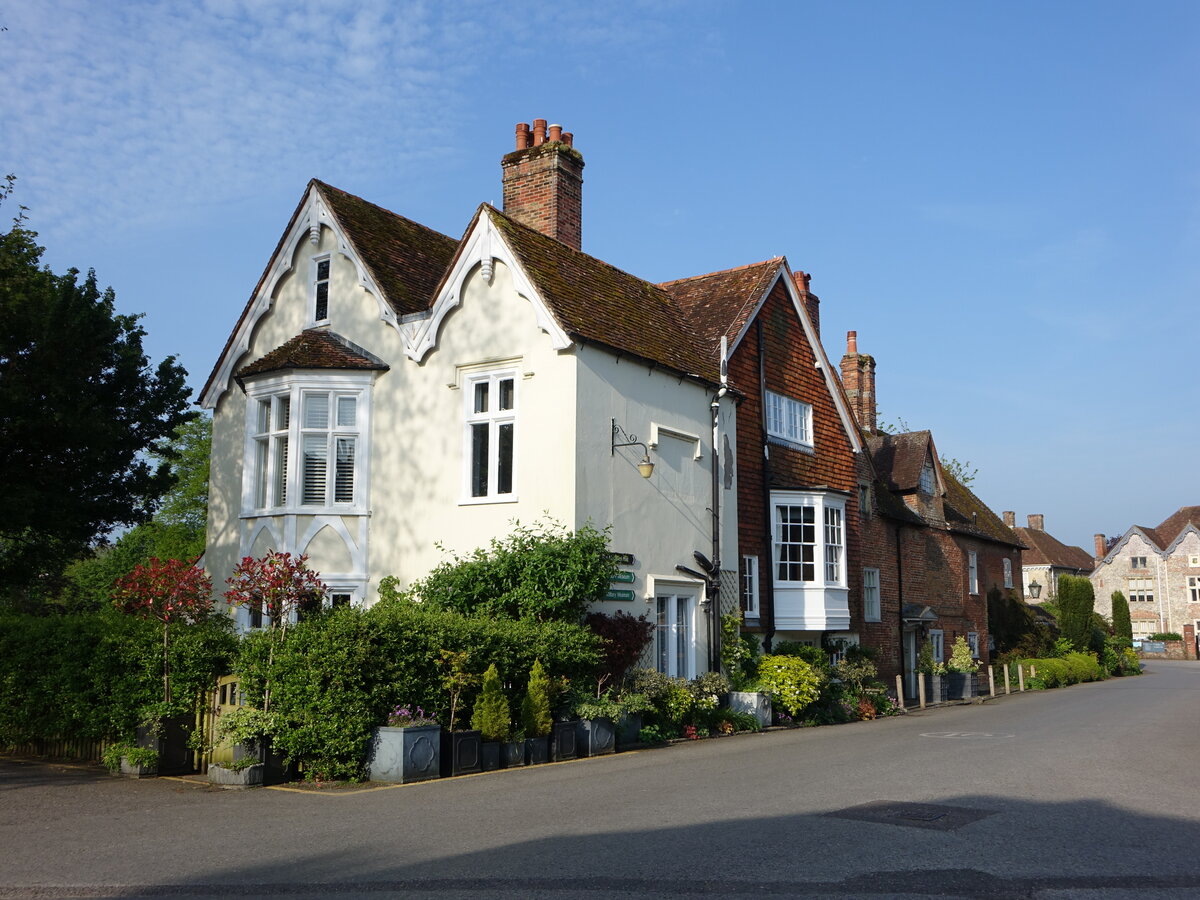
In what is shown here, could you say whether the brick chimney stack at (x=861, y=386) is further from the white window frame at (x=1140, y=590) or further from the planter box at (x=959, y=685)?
the white window frame at (x=1140, y=590)

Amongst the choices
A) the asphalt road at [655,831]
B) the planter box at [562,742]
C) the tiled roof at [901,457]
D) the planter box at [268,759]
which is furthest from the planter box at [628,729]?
the tiled roof at [901,457]

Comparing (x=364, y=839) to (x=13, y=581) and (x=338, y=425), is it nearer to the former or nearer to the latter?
(x=338, y=425)

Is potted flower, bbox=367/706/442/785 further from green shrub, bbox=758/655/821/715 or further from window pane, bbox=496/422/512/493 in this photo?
green shrub, bbox=758/655/821/715

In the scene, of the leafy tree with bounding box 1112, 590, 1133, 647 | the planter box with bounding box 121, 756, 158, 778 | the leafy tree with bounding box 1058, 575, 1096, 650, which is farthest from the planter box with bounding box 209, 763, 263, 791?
the leafy tree with bounding box 1112, 590, 1133, 647

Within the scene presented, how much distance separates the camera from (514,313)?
63.0 feet

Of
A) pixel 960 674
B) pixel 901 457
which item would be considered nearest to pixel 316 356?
pixel 960 674

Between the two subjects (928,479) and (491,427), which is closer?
(491,427)

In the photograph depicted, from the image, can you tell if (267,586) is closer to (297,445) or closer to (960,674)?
(297,445)

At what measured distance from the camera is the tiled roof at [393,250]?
20.6 meters

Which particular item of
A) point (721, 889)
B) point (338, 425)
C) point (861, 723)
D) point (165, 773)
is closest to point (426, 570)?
point (338, 425)

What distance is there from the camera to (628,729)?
16922 millimetres

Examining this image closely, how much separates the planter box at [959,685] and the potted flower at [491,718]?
68.7 ft

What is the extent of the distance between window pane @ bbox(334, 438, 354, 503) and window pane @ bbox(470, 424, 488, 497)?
2.40 meters

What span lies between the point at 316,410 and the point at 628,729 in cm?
830
